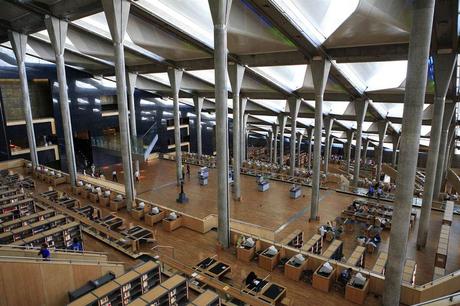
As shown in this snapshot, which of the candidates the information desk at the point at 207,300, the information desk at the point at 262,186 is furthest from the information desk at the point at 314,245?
the information desk at the point at 262,186

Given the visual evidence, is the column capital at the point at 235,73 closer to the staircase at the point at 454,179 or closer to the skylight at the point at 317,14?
the skylight at the point at 317,14

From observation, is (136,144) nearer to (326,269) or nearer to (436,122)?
(326,269)

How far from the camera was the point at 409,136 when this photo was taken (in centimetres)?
790

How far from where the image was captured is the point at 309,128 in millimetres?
35094

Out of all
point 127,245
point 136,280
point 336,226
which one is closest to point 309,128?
point 336,226

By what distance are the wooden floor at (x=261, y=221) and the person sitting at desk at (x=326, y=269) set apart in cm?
56

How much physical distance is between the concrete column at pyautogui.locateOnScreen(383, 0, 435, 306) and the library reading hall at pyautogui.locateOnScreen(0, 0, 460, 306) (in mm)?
35

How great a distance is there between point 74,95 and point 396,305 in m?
27.2

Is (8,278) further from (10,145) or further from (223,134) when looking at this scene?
(10,145)

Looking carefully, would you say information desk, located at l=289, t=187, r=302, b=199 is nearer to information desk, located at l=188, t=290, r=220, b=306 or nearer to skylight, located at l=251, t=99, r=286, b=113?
skylight, located at l=251, t=99, r=286, b=113

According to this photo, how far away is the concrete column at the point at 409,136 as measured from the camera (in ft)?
24.2

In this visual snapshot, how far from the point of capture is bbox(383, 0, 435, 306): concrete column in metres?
7.37

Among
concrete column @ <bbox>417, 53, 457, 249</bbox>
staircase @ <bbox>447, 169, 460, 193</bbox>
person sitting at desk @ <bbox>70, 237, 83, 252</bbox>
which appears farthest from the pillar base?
staircase @ <bbox>447, 169, 460, 193</bbox>

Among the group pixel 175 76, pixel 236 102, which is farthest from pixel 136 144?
pixel 236 102
